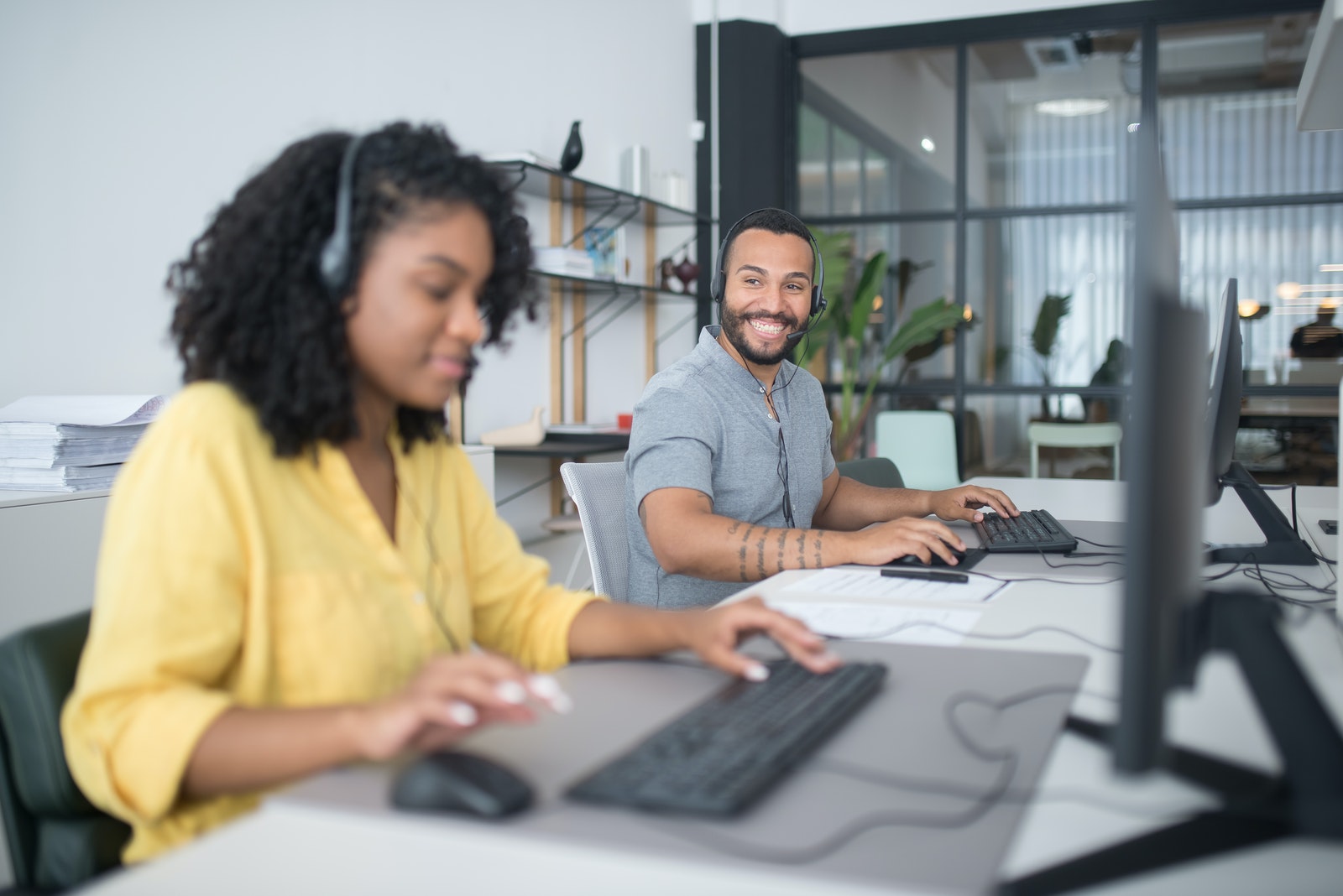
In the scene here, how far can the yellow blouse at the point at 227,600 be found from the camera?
0.83 m

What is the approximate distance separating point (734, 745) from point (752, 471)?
1.21 metres

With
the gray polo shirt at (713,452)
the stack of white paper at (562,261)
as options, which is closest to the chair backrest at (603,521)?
the gray polo shirt at (713,452)

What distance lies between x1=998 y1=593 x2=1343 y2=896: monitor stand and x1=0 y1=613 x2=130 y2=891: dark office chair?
0.76 meters

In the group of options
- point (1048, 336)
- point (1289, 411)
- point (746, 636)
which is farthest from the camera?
point (1048, 336)

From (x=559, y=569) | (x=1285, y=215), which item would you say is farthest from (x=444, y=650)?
(x=1285, y=215)

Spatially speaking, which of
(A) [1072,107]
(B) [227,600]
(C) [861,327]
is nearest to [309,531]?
(B) [227,600]

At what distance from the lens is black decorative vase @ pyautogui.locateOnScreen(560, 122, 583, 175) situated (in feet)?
12.8

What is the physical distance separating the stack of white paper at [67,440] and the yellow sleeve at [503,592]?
123 cm

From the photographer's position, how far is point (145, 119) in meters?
2.62

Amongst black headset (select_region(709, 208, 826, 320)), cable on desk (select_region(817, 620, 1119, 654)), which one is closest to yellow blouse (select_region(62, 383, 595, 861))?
cable on desk (select_region(817, 620, 1119, 654))

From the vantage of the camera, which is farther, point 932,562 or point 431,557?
point 932,562

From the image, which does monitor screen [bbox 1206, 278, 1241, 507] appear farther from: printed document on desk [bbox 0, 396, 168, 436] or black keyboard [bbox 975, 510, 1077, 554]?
printed document on desk [bbox 0, 396, 168, 436]

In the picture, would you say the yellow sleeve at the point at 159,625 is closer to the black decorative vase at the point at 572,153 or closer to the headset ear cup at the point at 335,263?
the headset ear cup at the point at 335,263

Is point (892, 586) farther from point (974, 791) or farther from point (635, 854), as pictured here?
point (635, 854)
